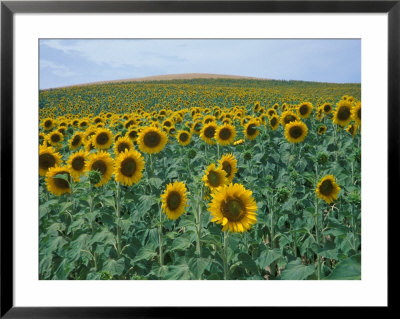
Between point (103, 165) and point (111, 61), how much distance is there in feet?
2.51

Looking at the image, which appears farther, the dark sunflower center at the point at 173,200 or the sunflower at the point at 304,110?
the sunflower at the point at 304,110

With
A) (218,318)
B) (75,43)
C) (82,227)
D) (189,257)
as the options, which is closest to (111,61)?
(75,43)

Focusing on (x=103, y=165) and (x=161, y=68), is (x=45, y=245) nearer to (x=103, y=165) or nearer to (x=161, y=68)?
(x=103, y=165)

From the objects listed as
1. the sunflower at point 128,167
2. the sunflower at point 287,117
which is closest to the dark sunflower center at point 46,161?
the sunflower at point 128,167

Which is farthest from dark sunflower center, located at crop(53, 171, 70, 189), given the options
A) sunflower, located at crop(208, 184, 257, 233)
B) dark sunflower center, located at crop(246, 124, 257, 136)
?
dark sunflower center, located at crop(246, 124, 257, 136)

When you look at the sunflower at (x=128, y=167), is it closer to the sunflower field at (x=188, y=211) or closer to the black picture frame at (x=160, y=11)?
the sunflower field at (x=188, y=211)

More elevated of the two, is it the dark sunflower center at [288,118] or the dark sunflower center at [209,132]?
the dark sunflower center at [288,118]

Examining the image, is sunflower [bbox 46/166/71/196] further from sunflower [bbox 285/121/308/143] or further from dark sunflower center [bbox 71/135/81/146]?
sunflower [bbox 285/121/308/143]

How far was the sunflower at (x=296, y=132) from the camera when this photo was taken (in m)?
4.05

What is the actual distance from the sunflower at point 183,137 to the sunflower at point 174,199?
1.76 meters

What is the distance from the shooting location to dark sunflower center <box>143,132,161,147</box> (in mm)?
3387

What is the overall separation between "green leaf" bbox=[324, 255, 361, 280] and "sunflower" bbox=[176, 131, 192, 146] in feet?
7.66

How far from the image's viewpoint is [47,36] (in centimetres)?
252

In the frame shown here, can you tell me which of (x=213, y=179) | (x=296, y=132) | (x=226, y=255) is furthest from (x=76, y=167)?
(x=296, y=132)
